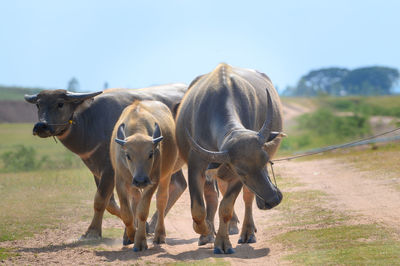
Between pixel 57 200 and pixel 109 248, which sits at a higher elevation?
pixel 109 248

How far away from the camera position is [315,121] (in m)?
49.8

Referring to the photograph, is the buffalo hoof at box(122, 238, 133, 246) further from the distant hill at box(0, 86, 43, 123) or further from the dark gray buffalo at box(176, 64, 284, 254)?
the distant hill at box(0, 86, 43, 123)

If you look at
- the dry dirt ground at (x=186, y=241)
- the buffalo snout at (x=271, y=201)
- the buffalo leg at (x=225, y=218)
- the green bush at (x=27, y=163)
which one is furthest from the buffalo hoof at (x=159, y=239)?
the green bush at (x=27, y=163)

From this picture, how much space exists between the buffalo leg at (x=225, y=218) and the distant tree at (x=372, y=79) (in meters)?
115

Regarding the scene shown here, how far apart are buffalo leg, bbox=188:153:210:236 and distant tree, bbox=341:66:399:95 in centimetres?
11510

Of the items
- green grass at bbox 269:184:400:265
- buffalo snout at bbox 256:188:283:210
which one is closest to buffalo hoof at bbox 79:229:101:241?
green grass at bbox 269:184:400:265

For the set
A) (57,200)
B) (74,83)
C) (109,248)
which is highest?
(109,248)

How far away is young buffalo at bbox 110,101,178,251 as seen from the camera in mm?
8680

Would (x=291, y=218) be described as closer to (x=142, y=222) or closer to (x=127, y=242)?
(x=127, y=242)

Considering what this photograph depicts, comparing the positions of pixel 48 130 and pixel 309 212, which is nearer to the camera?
pixel 48 130

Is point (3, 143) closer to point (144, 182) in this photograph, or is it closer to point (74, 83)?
point (144, 182)

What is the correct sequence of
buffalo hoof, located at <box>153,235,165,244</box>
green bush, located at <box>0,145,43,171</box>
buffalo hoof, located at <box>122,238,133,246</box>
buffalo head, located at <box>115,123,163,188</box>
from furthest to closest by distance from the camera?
green bush, located at <box>0,145,43,171</box> → buffalo hoof, located at <box>153,235,165,244</box> → buffalo hoof, located at <box>122,238,133,246</box> → buffalo head, located at <box>115,123,163,188</box>

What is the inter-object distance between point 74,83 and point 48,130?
410ft

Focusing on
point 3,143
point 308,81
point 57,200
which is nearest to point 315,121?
point 3,143
